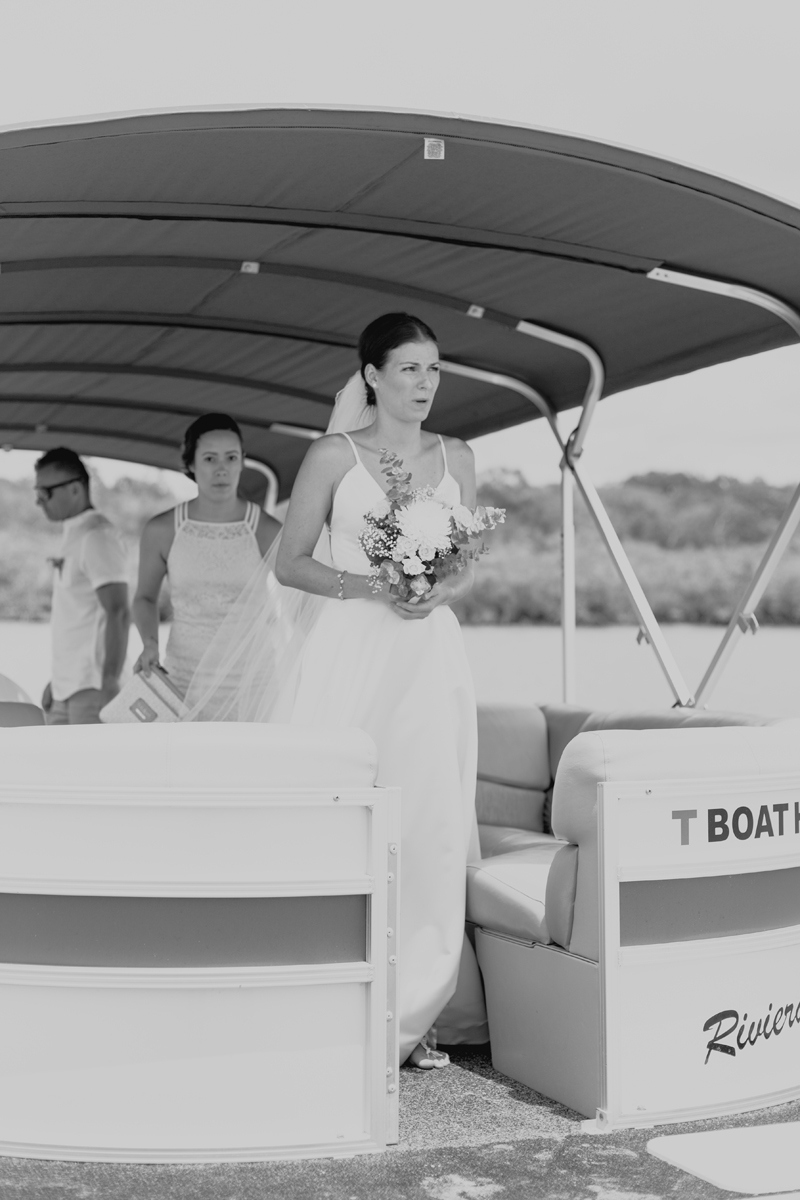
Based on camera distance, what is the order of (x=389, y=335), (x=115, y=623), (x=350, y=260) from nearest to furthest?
1. (x=389, y=335)
2. (x=350, y=260)
3. (x=115, y=623)

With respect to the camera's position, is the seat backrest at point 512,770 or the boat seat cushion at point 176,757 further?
the seat backrest at point 512,770

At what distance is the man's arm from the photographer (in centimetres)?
733

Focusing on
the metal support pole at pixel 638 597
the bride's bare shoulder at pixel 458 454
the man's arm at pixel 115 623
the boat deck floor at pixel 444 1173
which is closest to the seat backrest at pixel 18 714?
the man's arm at pixel 115 623

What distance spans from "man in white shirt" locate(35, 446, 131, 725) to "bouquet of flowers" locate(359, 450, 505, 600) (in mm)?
3343

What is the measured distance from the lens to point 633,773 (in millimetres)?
3619

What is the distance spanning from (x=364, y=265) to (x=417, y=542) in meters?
1.75

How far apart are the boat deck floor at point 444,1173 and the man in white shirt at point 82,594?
4.30 m

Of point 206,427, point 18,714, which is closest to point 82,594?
point 18,714

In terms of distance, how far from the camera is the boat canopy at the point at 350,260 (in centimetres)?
393

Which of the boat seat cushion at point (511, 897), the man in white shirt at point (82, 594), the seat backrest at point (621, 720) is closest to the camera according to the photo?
the boat seat cushion at point (511, 897)

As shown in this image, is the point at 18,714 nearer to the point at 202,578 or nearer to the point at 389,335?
the point at 202,578

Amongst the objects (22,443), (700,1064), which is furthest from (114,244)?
(22,443)

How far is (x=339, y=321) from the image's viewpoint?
642cm

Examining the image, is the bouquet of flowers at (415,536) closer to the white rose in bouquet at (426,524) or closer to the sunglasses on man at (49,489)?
the white rose in bouquet at (426,524)
